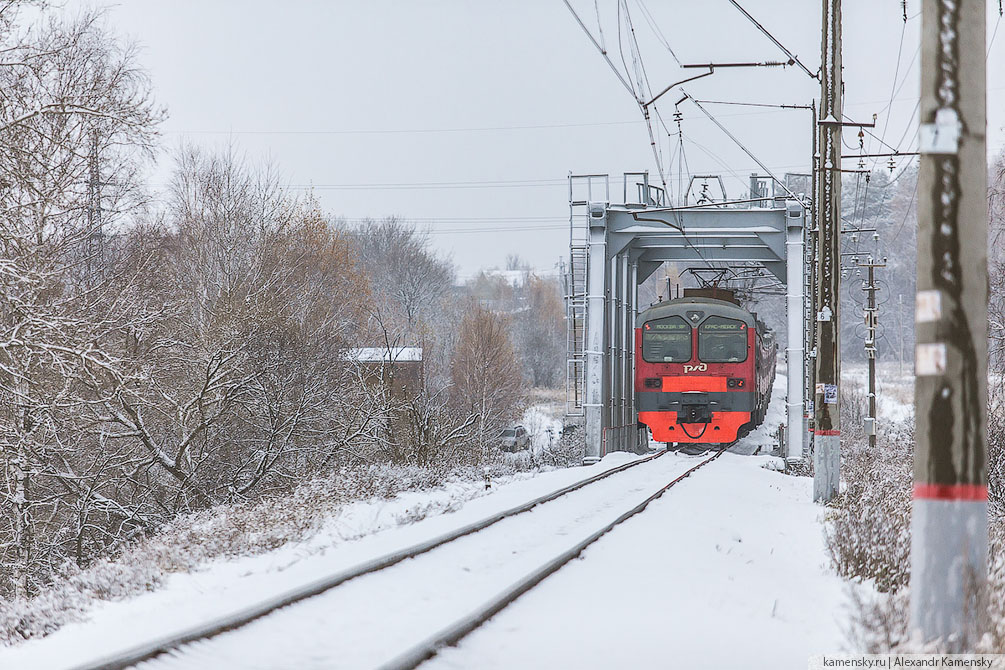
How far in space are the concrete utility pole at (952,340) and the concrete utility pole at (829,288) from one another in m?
10.7

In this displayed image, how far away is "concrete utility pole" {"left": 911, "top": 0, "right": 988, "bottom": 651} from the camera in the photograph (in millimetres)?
5039

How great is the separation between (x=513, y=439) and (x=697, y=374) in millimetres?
19530

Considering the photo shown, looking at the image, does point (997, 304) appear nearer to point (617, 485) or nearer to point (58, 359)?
point (617, 485)

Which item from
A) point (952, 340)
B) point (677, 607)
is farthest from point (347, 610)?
point (952, 340)

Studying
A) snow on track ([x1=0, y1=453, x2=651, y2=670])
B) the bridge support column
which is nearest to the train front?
the bridge support column

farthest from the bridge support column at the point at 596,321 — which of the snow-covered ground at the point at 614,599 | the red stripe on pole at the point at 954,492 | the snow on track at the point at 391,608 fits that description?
the red stripe on pole at the point at 954,492

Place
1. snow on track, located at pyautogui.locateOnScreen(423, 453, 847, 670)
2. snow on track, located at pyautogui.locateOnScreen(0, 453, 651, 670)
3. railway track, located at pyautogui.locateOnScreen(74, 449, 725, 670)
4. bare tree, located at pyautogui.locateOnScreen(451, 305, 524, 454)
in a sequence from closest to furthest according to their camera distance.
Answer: railway track, located at pyautogui.locateOnScreen(74, 449, 725, 670)
snow on track, located at pyautogui.locateOnScreen(423, 453, 847, 670)
snow on track, located at pyautogui.locateOnScreen(0, 453, 651, 670)
bare tree, located at pyautogui.locateOnScreen(451, 305, 524, 454)

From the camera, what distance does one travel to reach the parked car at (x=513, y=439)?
44.4 m

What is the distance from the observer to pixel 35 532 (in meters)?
17.0

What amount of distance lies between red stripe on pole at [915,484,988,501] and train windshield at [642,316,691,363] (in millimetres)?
21904

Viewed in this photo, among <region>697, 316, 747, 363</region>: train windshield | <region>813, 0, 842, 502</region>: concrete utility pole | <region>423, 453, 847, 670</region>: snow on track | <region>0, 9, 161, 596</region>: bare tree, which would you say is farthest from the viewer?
<region>697, 316, 747, 363</region>: train windshield

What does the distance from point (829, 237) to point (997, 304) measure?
6.91 m

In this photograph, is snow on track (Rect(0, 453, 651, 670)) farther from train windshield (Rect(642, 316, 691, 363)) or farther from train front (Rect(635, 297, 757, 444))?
train windshield (Rect(642, 316, 691, 363))

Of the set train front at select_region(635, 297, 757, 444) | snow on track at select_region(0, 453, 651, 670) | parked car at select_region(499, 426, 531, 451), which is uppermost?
train front at select_region(635, 297, 757, 444)
